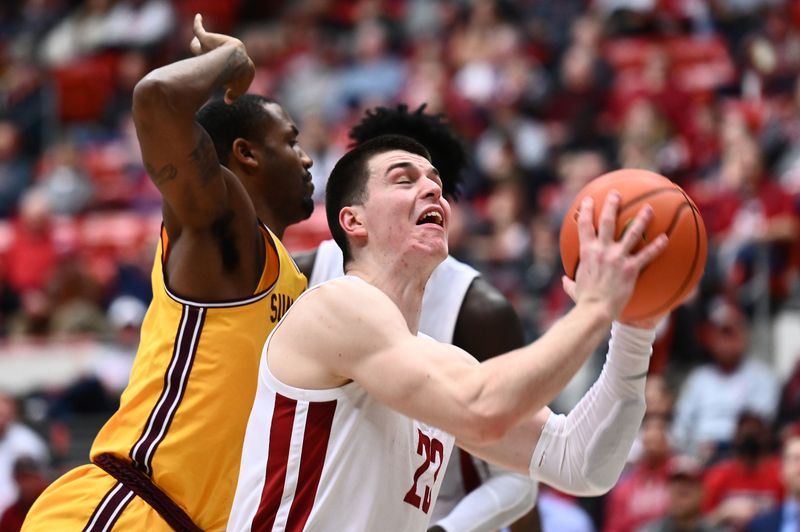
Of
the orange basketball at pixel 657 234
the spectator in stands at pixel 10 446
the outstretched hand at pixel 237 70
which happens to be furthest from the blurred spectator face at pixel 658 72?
the orange basketball at pixel 657 234

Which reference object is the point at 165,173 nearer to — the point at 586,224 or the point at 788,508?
the point at 586,224

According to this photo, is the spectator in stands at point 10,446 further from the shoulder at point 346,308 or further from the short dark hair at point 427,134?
the shoulder at point 346,308

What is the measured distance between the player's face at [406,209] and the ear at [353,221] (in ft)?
0.08

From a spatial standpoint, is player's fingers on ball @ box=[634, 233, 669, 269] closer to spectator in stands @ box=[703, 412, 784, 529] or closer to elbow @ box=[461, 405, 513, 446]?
elbow @ box=[461, 405, 513, 446]

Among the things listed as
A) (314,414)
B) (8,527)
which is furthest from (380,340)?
(8,527)

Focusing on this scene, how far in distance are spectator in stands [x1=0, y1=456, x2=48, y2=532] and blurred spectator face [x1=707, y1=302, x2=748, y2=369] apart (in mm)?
4631

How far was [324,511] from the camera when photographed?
362 cm

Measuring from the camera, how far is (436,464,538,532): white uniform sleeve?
16.4 feet

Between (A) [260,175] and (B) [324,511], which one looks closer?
(B) [324,511]

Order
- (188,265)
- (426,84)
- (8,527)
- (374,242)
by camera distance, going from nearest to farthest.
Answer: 1. (374,242)
2. (188,265)
3. (8,527)
4. (426,84)

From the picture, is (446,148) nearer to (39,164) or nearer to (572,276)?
(572,276)

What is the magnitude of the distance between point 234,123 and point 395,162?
3.13ft

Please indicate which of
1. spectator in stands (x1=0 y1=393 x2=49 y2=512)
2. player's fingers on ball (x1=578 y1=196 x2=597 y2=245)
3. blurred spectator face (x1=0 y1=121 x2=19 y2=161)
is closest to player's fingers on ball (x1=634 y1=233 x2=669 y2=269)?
player's fingers on ball (x1=578 y1=196 x2=597 y2=245)

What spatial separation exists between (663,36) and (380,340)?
12114mm
